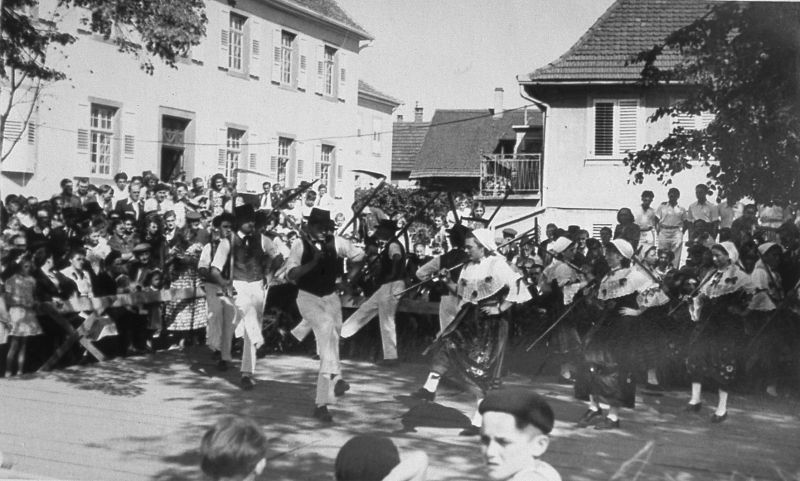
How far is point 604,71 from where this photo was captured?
6.60 m

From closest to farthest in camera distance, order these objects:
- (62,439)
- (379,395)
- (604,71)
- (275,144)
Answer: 1. (62,439)
2. (275,144)
3. (604,71)
4. (379,395)

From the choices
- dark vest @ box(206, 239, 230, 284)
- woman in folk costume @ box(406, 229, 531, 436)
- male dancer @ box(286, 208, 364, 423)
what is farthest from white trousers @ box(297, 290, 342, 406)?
dark vest @ box(206, 239, 230, 284)

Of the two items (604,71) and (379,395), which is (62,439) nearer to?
(379,395)

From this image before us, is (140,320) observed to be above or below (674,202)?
below

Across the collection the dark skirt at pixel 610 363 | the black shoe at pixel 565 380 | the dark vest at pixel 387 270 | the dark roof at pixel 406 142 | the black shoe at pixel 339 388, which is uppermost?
the dark roof at pixel 406 142

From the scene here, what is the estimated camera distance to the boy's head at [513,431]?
295 cm

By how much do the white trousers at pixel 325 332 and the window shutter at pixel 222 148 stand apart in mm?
1010

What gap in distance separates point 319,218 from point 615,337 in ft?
6.42

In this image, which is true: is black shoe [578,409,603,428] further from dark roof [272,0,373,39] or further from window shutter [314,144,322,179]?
dark roof [272,0,373,39]

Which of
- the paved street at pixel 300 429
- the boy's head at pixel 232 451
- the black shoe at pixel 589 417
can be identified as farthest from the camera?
the black shoe at pixel 589 417

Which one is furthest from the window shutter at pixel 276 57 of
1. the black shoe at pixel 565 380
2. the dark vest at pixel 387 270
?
the black shoe at pixel 565 380

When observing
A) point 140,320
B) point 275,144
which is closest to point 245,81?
point 275,144

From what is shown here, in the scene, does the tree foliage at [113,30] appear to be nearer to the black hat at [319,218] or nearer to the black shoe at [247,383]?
the black hat at [319,218]

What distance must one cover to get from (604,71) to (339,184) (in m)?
1.71
